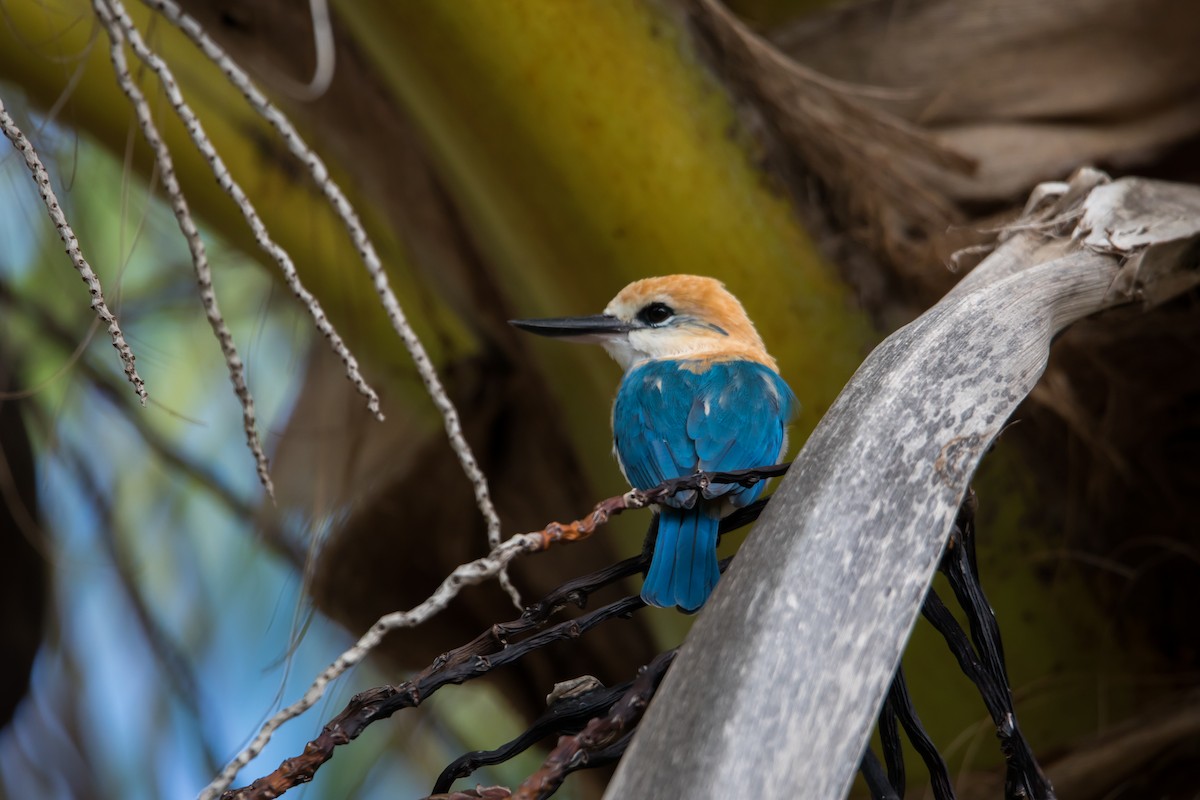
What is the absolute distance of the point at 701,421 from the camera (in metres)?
1.56

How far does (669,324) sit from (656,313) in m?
0.04

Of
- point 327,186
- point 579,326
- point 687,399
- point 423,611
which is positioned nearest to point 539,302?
point 579,326

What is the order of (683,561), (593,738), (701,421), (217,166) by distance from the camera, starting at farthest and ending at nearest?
(701,421), (683,561), (217,166), (593,738)

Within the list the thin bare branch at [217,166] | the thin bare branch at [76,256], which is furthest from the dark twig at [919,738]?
the thin bare branch at [76,256]

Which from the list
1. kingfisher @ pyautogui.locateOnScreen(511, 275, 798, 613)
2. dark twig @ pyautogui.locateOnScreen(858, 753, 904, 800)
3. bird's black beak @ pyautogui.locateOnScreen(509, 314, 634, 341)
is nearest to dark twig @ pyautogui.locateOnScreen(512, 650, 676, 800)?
dark twig @ pyautogui.locateOnScreen(858, 753, 904, 800)

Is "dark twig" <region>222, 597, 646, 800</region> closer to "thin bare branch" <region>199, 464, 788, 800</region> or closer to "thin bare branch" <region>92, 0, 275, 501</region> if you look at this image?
"thin bare branch" <region>199, 464, 788, 800</region>

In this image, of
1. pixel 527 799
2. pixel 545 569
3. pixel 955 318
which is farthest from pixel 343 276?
pixel 527 799

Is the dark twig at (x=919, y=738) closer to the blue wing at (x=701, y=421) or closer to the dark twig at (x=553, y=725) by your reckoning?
the dark twig at (x=553, y=725)

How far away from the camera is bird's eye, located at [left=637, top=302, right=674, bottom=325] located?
176 centimetres

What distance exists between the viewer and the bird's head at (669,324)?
5.58 feet

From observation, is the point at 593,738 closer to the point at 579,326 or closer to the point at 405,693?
the point at 405,693

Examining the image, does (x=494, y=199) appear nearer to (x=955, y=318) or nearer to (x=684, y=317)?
(x=684, y=317)

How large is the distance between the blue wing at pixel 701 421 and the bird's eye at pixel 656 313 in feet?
0.34

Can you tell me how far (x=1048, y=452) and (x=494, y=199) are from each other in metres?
0.99
